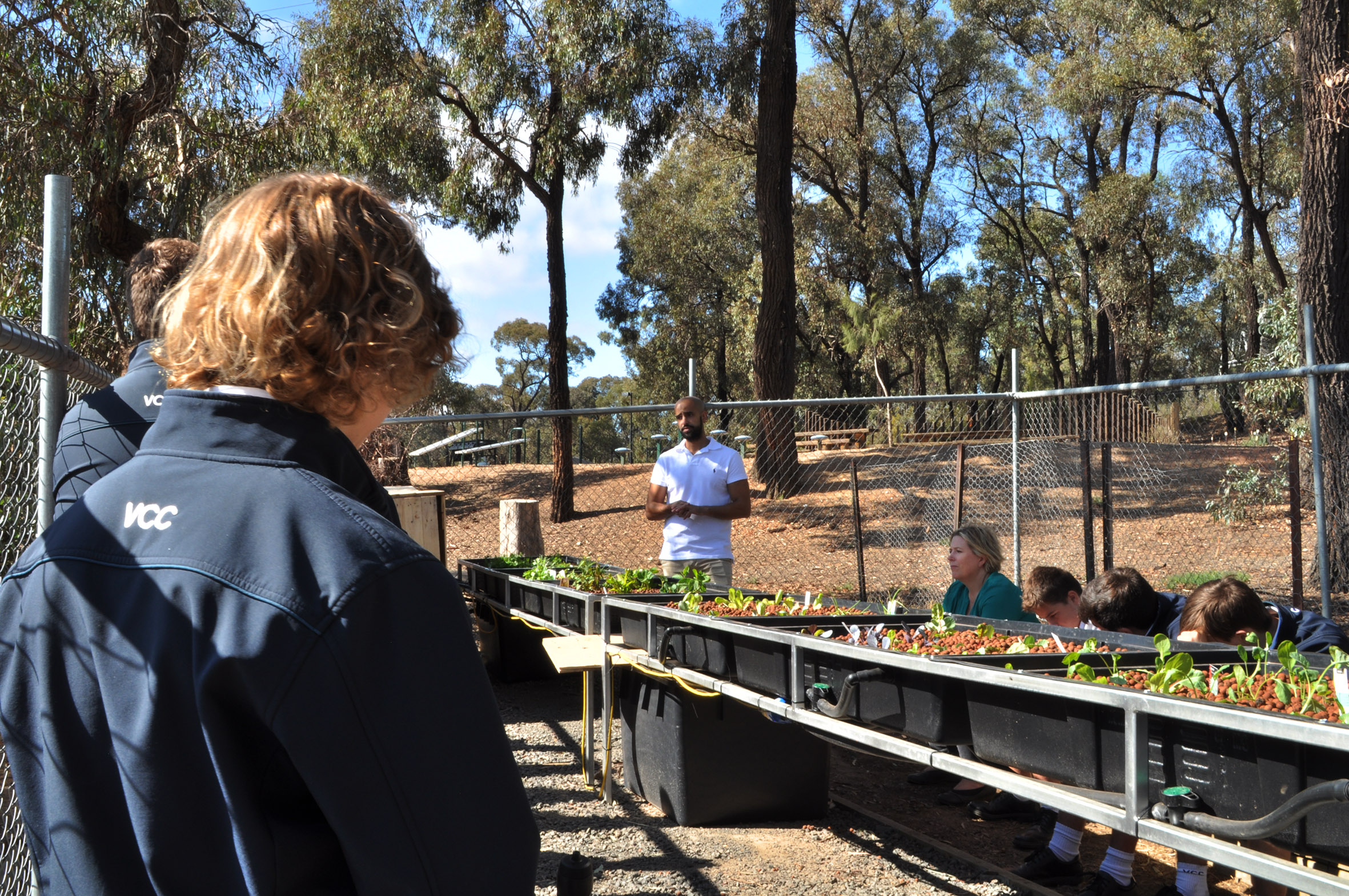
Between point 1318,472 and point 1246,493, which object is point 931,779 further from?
point 1246,493

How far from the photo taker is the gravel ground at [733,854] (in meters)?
3.67

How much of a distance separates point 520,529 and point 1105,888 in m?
5.14

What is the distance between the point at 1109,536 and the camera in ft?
21.7

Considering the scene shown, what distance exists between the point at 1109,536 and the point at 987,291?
28.5 metres

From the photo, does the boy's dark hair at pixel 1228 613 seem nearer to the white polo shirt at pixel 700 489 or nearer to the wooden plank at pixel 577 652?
the wooden plank at pixel 577 652

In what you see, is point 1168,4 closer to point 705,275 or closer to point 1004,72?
point 1004,72

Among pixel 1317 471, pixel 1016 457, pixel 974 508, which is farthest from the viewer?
pixel 974 508

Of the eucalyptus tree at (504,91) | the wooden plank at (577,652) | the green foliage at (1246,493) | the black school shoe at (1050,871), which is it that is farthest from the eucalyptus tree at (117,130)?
the green foliage at (1246,493)

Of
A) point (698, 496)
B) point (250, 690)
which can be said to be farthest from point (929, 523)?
point (250, 690)

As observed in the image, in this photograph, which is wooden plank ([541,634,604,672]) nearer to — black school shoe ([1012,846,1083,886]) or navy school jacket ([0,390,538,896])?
black school shoe ([1012,846,1083,886])

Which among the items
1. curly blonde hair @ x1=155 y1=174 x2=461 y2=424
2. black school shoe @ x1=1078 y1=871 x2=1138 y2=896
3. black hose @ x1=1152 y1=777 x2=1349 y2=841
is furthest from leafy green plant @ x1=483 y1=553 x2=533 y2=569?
curly blonde hair @ x1=155 y1=174 x2=461 y2=424

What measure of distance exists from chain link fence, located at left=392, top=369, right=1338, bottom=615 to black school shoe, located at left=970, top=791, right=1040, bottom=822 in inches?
107

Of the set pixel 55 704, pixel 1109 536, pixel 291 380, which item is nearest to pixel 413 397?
pixel 291 380

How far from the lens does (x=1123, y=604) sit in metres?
4.06
